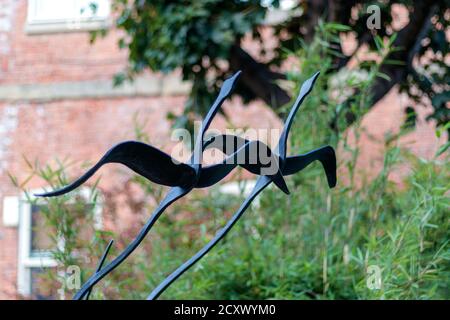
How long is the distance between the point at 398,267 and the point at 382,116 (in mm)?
4675

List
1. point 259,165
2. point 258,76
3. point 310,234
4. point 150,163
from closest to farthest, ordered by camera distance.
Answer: point 150,163
point 259,165
point 310,234
point 258,76

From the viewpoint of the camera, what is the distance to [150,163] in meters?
1.36

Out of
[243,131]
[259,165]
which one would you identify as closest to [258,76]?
[243,131]

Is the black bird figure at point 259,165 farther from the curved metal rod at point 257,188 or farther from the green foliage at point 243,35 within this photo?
the green foliage at point 243,35

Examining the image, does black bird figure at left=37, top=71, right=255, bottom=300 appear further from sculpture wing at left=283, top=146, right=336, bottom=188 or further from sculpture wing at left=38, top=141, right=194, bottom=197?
sculpture wing at left=283, top=146, right=336, bottom=188

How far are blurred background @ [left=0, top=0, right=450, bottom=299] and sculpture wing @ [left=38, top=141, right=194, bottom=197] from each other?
4.26 feet

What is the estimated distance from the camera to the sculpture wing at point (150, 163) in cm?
129

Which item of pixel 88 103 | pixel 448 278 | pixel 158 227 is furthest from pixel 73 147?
pixel 448 278

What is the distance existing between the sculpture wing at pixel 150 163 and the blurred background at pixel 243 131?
4.26 ft

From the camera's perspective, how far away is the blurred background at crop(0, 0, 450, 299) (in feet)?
10.6

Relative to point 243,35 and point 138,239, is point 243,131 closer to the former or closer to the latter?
point 243,35

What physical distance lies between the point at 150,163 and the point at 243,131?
227 centimetres

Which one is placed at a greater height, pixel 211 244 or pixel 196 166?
pixel 196 166
